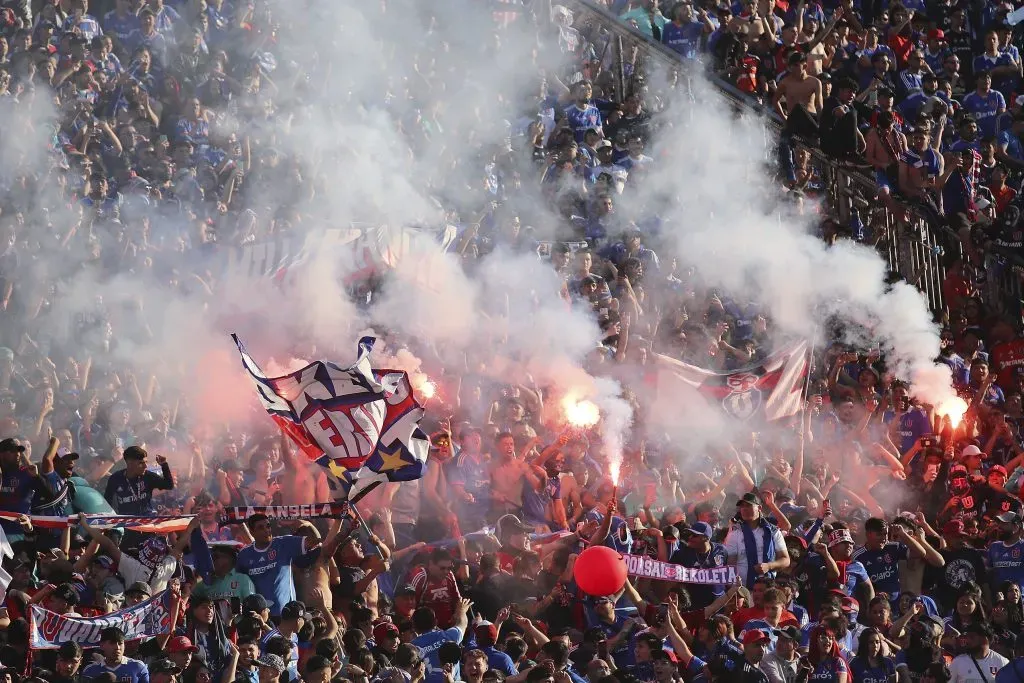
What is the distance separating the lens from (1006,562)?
9.11 m

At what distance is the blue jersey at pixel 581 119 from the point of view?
13531 millimetres

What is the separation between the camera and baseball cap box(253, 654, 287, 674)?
7.16 metres

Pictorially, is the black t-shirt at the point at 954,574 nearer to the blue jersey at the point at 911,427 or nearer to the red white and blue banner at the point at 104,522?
the blue jersey at the point at 911,427

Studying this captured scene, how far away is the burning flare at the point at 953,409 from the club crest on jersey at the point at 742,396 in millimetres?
1284

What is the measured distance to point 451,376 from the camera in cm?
1095

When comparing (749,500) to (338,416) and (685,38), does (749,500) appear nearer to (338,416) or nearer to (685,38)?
(338,416)

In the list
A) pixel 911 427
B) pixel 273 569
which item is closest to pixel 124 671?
pixel 273 569

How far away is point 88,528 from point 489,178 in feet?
19.0

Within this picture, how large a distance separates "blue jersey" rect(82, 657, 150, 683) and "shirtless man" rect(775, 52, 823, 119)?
8.37 meters

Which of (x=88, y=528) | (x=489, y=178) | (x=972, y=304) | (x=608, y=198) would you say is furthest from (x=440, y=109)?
(x=88, y=528)

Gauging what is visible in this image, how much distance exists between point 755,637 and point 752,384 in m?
3.91

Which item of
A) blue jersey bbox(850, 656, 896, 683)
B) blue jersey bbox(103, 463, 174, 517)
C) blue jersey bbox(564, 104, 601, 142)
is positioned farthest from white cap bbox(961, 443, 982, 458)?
blue jersey bbox(103, 463, 174, 517)

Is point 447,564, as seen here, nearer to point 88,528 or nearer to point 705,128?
point 88,528

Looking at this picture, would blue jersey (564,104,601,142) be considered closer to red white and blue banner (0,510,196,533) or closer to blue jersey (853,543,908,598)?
blue jersey (853,543,908,598)
